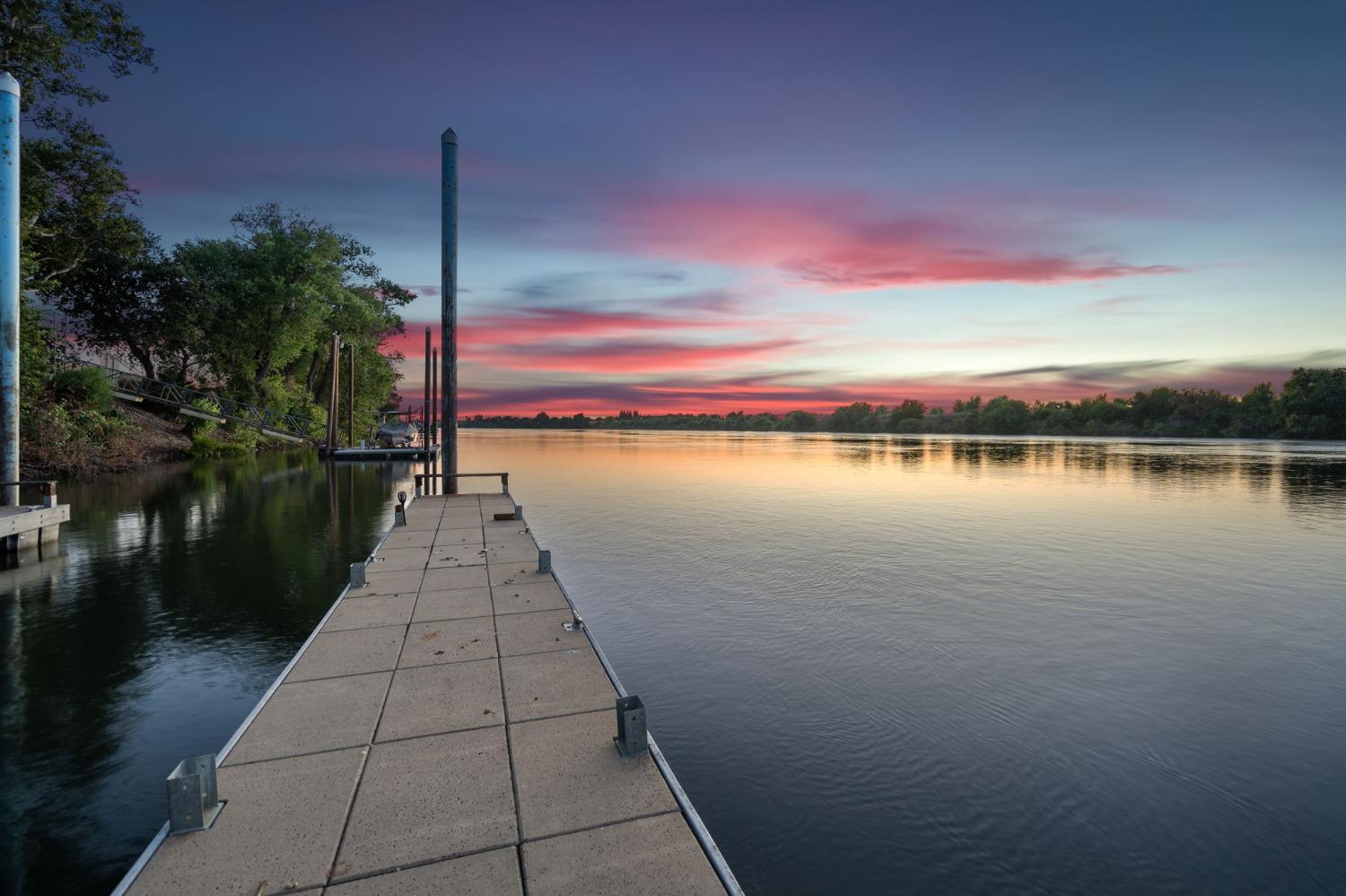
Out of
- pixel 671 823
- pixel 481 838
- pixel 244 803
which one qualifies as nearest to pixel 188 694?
pixel 244 803

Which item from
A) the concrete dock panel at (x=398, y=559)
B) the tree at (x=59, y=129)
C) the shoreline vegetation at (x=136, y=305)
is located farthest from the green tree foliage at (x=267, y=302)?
the concrete dock panel at (x=398, y=559)

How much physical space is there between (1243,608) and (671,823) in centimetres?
1292

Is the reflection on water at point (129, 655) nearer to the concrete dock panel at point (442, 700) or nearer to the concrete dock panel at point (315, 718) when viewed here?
the concrete dock panel at point (315, 718)

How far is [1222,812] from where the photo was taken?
5.49 m

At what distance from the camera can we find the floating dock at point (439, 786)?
3291 mm

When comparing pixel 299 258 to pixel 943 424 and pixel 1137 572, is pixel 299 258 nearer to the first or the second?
pixel 1137 572

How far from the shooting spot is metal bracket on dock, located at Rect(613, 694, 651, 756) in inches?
173

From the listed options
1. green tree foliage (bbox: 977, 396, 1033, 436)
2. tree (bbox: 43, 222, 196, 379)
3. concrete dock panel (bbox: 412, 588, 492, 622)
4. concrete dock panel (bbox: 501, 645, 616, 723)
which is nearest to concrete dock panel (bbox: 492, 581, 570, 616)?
concrete dock panel (bbox: 412, 588, 492, 622)

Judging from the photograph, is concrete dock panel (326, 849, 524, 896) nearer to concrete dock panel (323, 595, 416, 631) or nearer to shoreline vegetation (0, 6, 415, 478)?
concrete dock panel (323, 595, 416, 631)

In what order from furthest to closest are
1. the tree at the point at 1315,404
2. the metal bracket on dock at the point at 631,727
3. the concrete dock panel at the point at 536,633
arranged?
the tree at the point at 1315,404, the concrete dock panel at the point at 536,633, the metal bracket on dock at the point at 631,727

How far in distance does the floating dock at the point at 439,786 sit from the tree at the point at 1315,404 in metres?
131

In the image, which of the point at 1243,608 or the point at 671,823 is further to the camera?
the point at 1243,608

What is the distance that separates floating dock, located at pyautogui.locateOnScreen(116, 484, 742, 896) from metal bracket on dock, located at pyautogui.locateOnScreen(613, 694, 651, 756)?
19mm

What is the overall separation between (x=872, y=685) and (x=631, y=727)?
4635 millimetres
